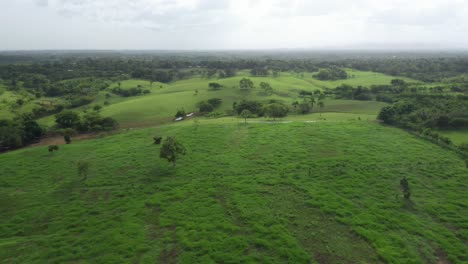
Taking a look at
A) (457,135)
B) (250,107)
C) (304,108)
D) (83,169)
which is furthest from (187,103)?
(457,135)

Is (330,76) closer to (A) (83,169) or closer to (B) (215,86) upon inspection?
(B) (215,86)

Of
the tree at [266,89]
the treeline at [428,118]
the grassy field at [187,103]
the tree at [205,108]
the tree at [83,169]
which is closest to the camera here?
the tree at [83,169]

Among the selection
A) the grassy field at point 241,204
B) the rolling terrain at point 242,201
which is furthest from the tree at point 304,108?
the grassy field at point 241,204

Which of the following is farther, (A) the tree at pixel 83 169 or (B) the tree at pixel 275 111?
(B) the tree at pixel 275 111

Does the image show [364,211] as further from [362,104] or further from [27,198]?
[362,104]

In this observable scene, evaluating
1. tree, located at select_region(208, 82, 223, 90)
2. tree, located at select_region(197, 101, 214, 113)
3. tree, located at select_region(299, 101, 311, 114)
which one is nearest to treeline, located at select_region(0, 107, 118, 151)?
tree, located at select_region(197, 101, 214, 113)

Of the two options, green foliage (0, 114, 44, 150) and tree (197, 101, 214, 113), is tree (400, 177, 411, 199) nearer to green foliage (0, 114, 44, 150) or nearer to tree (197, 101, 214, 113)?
tree (197, 101, 214, 113)

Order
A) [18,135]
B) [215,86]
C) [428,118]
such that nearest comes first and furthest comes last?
[18,135], [428,118], [215,86]

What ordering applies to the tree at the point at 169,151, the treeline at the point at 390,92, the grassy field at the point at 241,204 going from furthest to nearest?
the treeline at the point at 390,92, the tree at the point at 169,151, the grassy field at the point at 241,204

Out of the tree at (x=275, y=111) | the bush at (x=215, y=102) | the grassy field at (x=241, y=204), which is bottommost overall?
the grassy field at (x=241, y=204)

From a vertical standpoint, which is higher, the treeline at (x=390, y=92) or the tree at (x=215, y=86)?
the tree at (x=215, y=86)

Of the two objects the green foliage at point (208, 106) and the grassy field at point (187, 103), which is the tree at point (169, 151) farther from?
the green foliage at point (208, 106)
